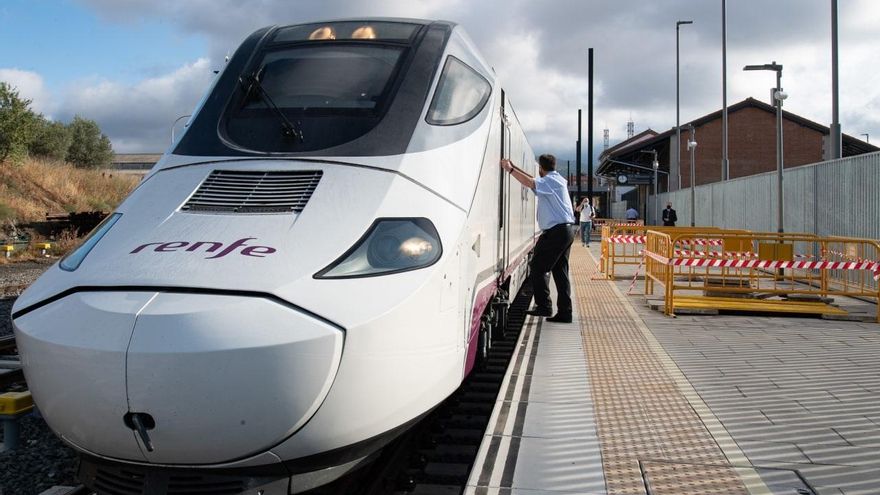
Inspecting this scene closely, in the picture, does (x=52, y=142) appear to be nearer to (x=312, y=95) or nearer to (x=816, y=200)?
(x=816, y=200)

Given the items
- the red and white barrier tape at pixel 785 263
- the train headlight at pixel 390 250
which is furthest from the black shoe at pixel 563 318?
the train headlight at pixel 390 250

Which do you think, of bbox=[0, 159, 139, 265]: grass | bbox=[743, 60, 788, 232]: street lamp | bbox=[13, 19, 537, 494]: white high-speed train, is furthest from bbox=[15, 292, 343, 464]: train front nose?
bbox=[0, 159, 139, 265]: grass

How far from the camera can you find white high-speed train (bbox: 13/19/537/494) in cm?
263

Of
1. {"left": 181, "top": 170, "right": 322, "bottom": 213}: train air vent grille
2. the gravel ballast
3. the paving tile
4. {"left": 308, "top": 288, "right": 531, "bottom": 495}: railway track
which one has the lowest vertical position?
the gravel ballast

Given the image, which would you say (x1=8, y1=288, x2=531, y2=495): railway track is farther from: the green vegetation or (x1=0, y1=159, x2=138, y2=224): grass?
the green vegetation

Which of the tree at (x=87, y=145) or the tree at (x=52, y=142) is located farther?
the tree at (x=87, y=145)

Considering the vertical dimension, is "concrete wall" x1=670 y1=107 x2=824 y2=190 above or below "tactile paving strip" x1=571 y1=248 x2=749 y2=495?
above

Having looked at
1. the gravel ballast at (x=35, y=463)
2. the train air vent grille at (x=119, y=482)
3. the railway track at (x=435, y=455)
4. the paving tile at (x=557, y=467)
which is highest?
the train air vent grille at (x=119, y=482)

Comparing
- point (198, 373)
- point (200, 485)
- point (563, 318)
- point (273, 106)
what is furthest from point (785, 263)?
point (198, 373)

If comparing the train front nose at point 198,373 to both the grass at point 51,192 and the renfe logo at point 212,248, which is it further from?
the grass at point 51,192

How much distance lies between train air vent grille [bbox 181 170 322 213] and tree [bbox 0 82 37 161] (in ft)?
107

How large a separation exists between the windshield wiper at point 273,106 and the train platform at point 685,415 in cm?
198

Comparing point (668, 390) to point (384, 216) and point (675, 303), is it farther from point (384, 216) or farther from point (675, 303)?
point (675, 303)

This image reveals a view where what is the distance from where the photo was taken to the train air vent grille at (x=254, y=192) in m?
3.36
